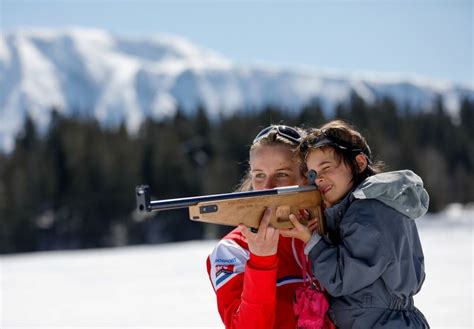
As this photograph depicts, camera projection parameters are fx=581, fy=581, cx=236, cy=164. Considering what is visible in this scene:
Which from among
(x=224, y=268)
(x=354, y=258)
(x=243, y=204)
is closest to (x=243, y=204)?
(x=243, y=204)

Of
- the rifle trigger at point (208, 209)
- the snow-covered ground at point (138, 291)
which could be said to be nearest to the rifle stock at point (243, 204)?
the rifle trigger at point (208, 209)

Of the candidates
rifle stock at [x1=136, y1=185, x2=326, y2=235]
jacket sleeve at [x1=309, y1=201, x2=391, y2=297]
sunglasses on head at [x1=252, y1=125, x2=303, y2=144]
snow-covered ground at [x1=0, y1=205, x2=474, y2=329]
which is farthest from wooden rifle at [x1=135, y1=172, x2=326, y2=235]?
snow-covered ground at [x1=0, y1=205, x2=474, y2=329]

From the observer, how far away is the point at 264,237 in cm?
254

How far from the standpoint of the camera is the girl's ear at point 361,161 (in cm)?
294

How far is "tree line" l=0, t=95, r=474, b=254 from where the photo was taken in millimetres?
42656

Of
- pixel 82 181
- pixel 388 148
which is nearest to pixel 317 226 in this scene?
pixel 82 181

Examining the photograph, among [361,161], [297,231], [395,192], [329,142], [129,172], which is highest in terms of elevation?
[329,142]

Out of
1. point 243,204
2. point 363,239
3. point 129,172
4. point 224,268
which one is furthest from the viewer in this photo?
point 129,172

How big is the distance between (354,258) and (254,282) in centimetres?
46

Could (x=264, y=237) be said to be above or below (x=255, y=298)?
above

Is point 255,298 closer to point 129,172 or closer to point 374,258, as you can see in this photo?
point 374,258

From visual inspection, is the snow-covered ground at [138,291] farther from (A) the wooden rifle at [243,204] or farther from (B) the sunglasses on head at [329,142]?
(A) the wooden rifle at [243,204]

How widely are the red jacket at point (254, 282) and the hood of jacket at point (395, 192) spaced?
0.47 m

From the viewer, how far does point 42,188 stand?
142 feet
